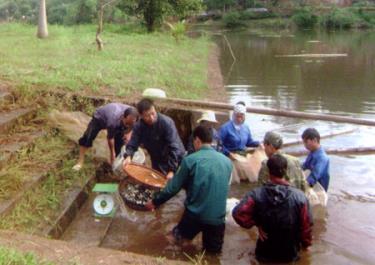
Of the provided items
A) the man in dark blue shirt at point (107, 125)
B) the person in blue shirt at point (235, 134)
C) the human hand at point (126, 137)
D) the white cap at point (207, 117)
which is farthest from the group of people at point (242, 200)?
the white cap at point (207, 117)

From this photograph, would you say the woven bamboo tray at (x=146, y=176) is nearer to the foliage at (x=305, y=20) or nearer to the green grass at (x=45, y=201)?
the green grass at (x=45, y=201)

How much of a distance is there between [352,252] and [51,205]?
346cm

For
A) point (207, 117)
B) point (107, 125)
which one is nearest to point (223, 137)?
point (207, 117)

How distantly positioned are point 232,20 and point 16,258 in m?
56.0

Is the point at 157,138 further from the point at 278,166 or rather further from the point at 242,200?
the point at 278,166

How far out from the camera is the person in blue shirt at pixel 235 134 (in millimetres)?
7633

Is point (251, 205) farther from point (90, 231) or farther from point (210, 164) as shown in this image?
point (90, 231)

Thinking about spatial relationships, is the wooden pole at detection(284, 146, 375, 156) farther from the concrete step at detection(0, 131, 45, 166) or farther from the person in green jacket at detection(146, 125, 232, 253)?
the concrete step at detection(0, 131, 45, 166)

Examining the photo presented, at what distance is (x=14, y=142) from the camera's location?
7.15 meters

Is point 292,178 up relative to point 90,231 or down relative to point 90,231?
up

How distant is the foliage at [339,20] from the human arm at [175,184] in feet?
173

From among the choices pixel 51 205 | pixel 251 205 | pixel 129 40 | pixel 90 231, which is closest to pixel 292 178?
pixel 251 205

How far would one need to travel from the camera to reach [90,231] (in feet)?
20.0

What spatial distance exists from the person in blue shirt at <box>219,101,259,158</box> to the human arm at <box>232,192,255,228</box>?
2686mm
